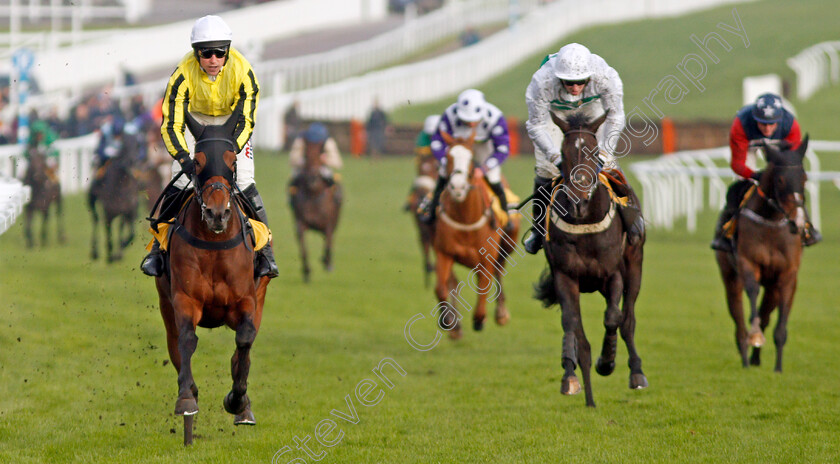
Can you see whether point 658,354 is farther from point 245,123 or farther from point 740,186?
point 245,123

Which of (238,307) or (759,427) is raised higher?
(238,307)

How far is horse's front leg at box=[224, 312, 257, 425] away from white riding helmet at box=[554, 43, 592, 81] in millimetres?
2404

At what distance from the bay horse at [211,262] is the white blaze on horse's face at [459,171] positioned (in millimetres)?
3618

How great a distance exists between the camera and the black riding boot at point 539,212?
23.7 feet

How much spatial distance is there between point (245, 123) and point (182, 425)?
2061 millimetres

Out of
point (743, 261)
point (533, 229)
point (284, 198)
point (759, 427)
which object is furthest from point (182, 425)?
point (284, 198)

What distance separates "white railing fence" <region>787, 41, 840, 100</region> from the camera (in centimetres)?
3207

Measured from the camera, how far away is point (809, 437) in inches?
258

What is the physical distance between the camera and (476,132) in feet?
34.2

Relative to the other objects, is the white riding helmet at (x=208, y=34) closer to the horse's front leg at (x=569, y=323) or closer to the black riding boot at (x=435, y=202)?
the horse's front leg at (x=569, y=323)

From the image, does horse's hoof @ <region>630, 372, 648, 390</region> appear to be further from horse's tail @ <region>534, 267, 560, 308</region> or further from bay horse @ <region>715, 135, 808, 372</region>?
bay horse @ <region>715, 135, 808, 372</region>

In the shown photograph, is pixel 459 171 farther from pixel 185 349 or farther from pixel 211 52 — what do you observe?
pixel 185 349

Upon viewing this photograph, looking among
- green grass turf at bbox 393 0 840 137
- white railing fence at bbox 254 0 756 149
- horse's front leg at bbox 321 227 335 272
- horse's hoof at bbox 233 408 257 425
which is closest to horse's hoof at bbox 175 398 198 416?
horse's hoof at bbox 233 408 257 425

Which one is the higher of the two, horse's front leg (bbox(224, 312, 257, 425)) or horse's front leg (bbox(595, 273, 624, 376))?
horse's front leg (bbox(595, 273, 624, 376))
